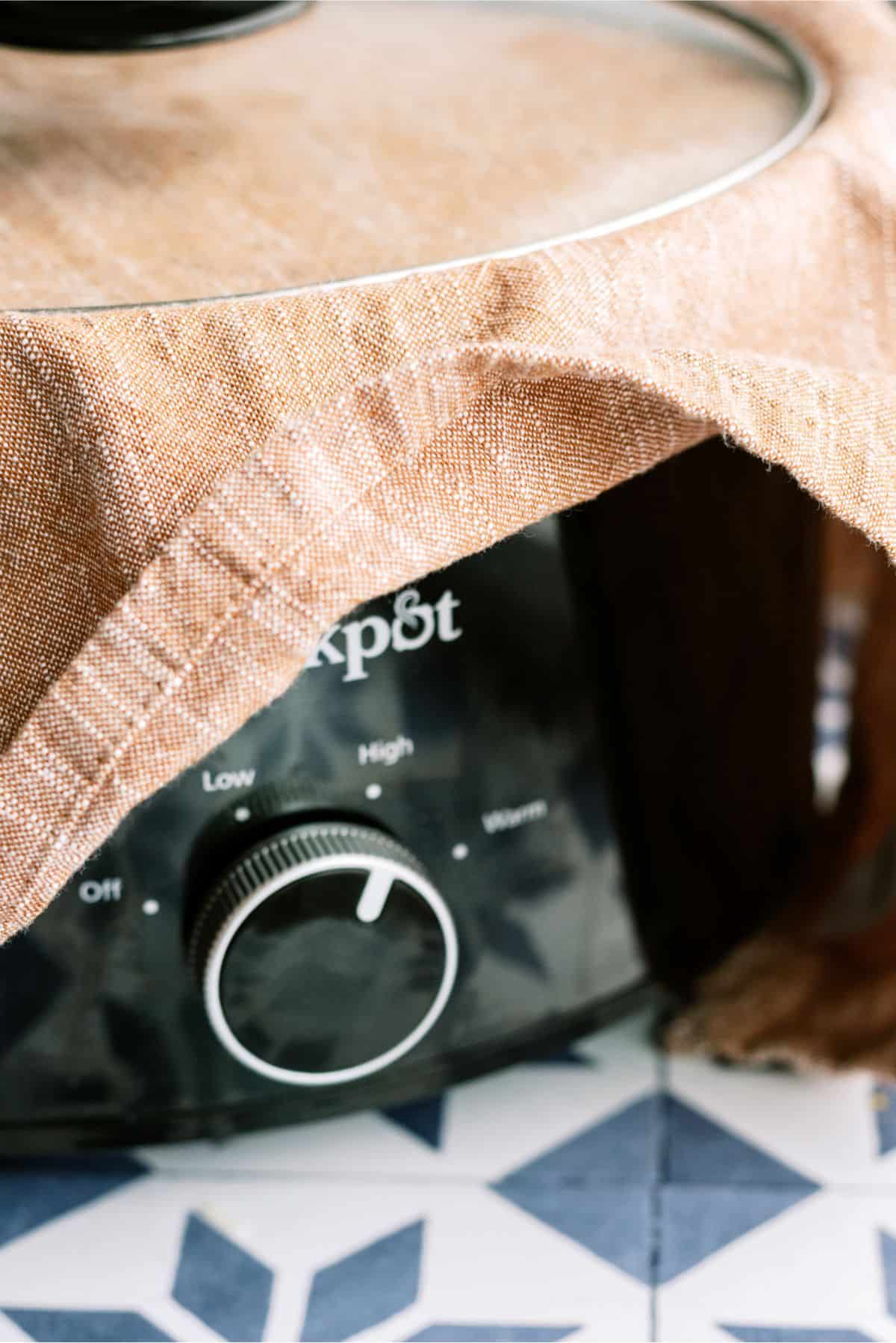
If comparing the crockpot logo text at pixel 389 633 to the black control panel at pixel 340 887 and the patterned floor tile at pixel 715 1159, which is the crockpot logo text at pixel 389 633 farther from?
the patterned floor tile at pixel 715 1159

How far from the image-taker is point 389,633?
0.40m

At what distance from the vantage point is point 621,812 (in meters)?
0.47

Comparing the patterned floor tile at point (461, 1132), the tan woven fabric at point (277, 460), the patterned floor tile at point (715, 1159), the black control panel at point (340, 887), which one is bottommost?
the patterned floor tile at point (461, 1132)

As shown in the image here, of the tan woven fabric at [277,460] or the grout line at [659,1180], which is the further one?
the grout line at [659,1180]

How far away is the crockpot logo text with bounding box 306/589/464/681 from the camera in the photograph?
1.28 ft

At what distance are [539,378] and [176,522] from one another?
91 mm

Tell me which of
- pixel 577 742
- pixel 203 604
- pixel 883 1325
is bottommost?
pixel 883 1325

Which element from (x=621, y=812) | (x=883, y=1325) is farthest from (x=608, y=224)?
(x=883, y=1325)

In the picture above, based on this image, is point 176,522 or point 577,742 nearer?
point 176,522

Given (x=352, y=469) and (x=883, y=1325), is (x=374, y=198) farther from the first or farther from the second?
(x=883, y=1325)

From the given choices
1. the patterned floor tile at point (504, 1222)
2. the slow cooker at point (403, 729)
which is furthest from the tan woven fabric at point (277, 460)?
the patterned floor tile at point (504, 1222)

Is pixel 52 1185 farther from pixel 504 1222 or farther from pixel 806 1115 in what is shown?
pixel 806 1115

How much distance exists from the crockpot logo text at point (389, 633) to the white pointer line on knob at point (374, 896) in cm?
6

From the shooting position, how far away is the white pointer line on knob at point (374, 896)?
1.32 ft
